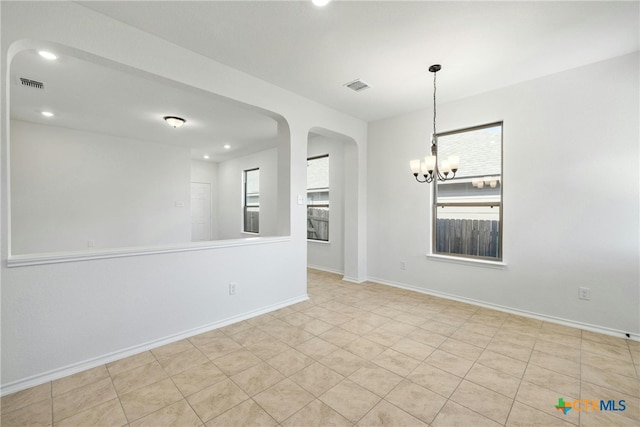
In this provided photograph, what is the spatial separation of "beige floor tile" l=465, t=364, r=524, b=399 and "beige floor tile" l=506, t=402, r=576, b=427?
13 cm

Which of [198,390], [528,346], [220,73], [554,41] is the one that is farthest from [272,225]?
[554,41]

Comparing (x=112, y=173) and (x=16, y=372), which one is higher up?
(x=112, y=173)

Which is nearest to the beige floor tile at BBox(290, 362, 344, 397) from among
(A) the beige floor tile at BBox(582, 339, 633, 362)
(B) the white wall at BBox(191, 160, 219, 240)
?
(A) the beige floor tile at BBox(582, 339, 633, 362)

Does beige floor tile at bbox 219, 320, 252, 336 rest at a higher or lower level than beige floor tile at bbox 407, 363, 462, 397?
lower

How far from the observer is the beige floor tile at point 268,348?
2.47 m

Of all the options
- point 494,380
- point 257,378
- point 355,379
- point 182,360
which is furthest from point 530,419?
point 182,360

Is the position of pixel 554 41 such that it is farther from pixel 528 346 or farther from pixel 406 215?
pixel 528 346

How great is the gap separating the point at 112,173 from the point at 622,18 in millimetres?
7478

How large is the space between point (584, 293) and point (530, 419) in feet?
6.82

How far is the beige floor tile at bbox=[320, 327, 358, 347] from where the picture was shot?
2691 mm

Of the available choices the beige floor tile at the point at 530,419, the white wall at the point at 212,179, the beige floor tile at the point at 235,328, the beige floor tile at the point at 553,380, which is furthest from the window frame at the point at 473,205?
the white wall at the point at 212,179

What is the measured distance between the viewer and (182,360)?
7.77 ft

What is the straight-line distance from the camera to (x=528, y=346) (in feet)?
8.56

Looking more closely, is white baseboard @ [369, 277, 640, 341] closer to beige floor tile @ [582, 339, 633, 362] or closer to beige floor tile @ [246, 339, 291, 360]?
beige floor tile @ [582, 339, 633, 362]
